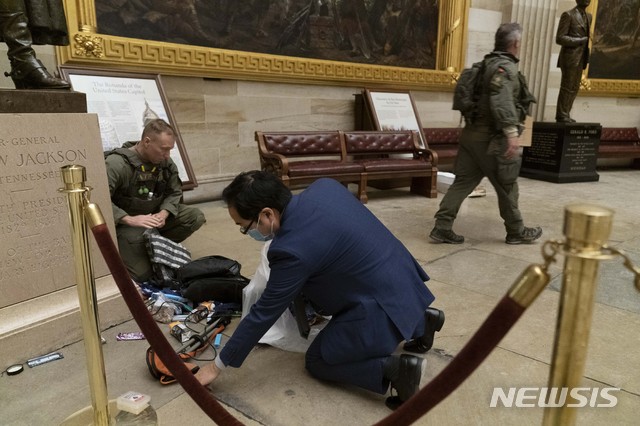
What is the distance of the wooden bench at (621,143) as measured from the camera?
30.1 feet

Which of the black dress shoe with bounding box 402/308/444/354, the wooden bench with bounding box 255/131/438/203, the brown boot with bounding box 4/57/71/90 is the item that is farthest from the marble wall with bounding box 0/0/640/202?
the black dress shoe with bounding box 402/308/444/354

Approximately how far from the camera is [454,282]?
3.41 metres

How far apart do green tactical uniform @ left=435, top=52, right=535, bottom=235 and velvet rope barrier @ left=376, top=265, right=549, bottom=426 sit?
3020mm

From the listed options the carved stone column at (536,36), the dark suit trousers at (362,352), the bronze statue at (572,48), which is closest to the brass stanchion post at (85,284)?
the dark suit trousers at (362,352)

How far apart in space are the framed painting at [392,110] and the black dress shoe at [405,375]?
5.56 metres

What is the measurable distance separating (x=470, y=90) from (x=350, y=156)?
343 centimetres

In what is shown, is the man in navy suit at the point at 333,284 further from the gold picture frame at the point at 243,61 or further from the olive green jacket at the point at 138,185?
the gold picture frame at the point at 243,61

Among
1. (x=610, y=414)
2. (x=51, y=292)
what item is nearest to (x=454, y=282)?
(x=610, y=414)

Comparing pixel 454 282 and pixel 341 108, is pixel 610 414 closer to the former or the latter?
pixel 454 282

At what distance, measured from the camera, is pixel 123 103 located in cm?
504

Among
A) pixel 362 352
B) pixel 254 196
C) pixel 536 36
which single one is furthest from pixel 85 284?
pixel 536 36

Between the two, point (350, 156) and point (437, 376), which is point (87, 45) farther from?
point (437, 376)

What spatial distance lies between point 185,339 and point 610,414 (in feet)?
6.63

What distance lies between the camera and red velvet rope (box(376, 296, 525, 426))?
1036mm
